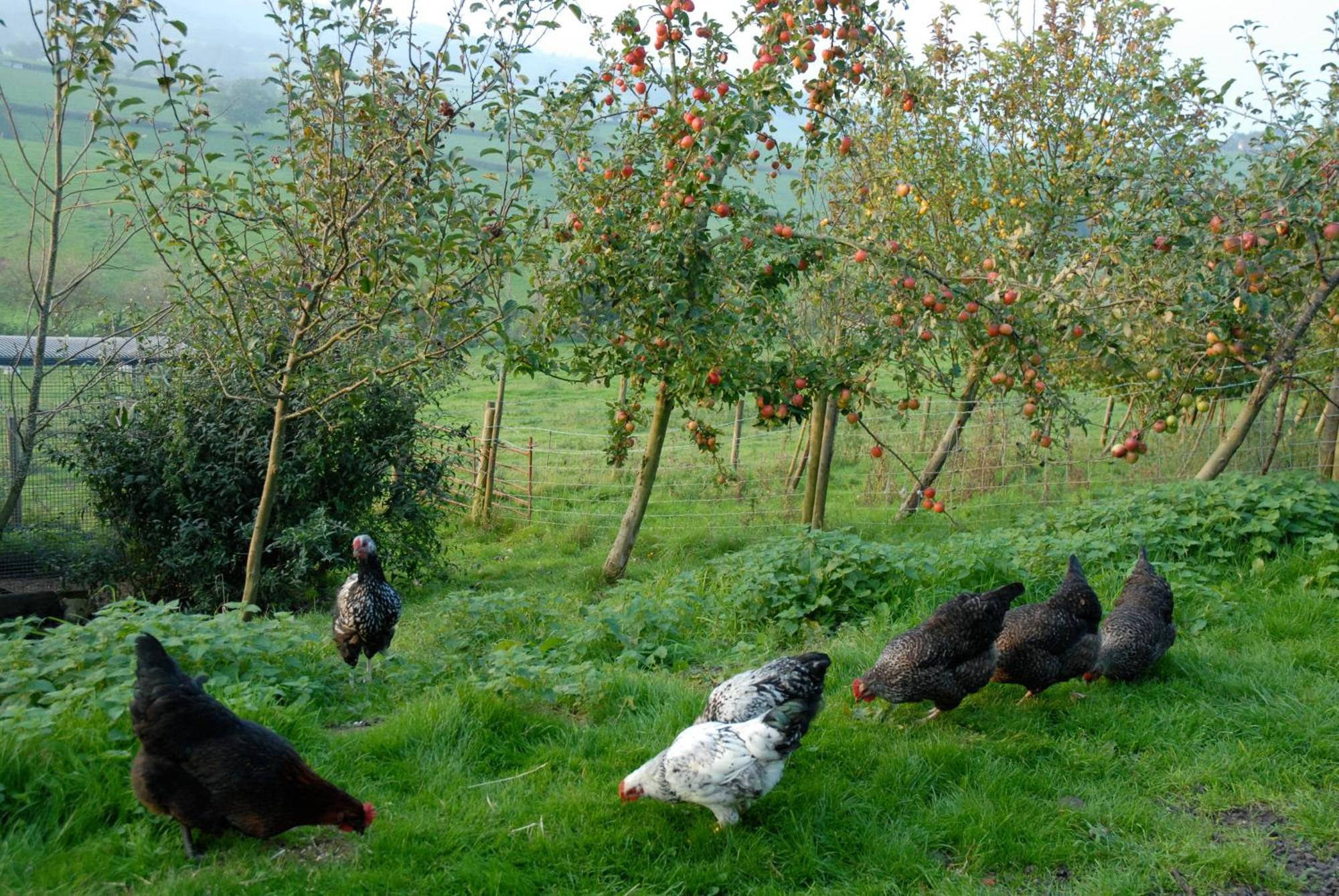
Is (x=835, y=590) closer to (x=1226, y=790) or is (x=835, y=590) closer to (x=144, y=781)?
(x=1226, y=790)

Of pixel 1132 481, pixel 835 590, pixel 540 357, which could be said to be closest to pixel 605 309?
pixel 540 357

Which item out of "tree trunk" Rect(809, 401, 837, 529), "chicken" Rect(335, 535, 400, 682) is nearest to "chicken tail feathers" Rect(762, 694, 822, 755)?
"chicken" Rect(335, 535, 400, 682)

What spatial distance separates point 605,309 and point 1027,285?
319 cm

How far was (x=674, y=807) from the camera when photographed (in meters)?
4.10

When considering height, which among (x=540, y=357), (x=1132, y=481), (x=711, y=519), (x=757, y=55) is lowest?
(x=711, y=519)

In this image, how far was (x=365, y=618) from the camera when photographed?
18.8 feet

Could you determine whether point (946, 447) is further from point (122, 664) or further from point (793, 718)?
point (122, 664)

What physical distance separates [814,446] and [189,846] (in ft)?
23.4

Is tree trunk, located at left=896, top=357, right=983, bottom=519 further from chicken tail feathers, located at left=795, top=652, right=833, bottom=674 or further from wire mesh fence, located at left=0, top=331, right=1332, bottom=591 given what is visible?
chicken tail feathers, located at left=795, top=652, right=833, bottom=674

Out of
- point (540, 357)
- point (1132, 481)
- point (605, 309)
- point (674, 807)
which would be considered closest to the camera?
point (674, 807)

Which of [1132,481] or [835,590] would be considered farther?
[1132,481]

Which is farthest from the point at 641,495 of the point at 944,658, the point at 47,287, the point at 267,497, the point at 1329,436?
the point at 1329,436

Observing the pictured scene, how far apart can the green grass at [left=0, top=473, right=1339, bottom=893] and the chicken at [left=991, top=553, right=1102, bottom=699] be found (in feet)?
0.57

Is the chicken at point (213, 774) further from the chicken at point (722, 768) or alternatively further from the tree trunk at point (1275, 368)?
the tree trunk at point (1275, 368)
